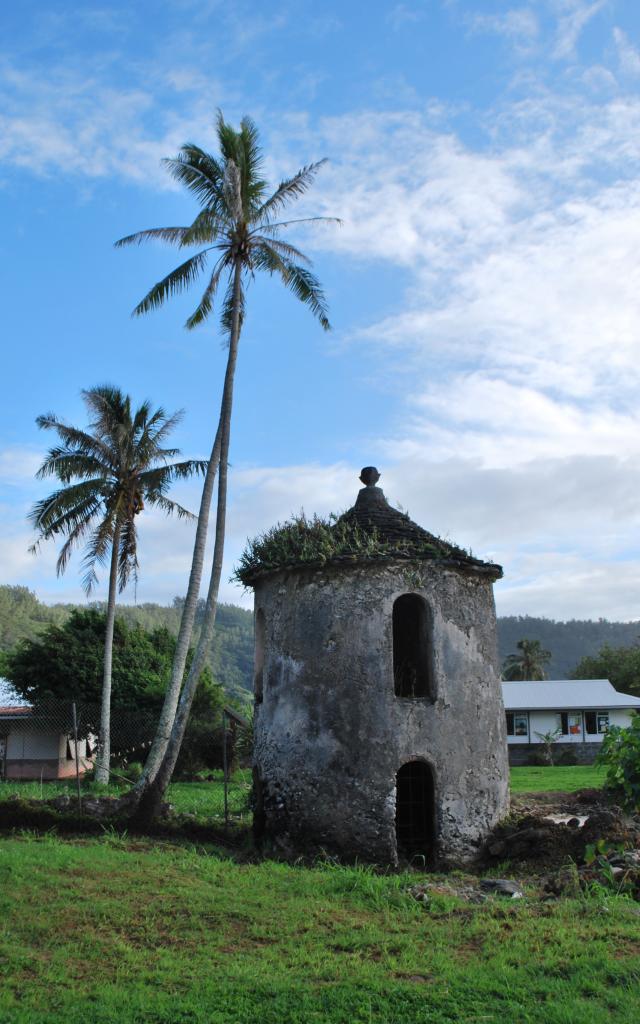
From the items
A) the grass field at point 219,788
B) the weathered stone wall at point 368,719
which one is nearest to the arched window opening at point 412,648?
the weathered stone wall at point 368,719

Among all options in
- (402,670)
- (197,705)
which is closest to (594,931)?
(402,670)

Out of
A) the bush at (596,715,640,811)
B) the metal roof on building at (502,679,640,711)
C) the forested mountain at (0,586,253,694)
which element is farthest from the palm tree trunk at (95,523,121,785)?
the forested mountain at (0,586,253,694)

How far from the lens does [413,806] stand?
1398cm

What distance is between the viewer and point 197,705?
102 feet

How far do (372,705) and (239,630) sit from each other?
8469 cm

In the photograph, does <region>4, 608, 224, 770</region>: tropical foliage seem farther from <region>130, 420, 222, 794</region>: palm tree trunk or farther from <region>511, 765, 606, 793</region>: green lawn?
<region>130, 420, 222, 794</region>: palm tree trunk

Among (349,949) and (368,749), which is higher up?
(368,749)

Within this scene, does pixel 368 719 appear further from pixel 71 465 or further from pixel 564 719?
pixel 564 719

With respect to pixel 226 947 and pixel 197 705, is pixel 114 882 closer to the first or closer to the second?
pixel 226 947

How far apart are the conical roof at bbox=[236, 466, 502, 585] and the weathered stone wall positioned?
0.20 m

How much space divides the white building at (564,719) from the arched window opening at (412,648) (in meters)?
23.8

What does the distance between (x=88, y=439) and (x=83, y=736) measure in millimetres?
11811

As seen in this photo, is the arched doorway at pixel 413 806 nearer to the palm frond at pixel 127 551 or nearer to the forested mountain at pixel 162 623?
the palm frond at pixel 127 551

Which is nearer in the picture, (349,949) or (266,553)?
(349,949)
